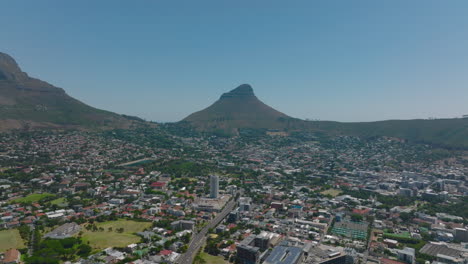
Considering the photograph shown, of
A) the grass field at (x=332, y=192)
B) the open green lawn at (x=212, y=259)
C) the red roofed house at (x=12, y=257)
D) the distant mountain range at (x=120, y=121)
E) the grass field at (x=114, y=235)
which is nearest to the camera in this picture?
the red roofed house at (x=12, y=257)

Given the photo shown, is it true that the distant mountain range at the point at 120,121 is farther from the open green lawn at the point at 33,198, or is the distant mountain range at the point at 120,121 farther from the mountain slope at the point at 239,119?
the open green lawn at the point at 33,198

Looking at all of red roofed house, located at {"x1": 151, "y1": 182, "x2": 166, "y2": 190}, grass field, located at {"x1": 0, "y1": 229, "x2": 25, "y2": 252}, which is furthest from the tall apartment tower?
grass field, located at {"x1": 0, "y1": 229, "x2": 25, "y2": 252}

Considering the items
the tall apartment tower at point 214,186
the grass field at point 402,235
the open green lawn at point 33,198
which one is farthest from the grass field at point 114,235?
the grass field at point 402,235

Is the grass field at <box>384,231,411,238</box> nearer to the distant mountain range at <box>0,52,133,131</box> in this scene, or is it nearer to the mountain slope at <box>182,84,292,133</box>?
the mountain slope at <box>182,84,292,133</box>

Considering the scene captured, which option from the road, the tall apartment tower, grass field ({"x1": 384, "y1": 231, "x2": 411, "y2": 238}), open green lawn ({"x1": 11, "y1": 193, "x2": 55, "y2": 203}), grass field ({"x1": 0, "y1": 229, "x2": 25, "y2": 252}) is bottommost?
the road

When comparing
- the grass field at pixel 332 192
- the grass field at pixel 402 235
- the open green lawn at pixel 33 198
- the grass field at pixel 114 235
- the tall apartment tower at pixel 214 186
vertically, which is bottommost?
the grass field at pixel 114 235

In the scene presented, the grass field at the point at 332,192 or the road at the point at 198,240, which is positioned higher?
the grass field at the point at 332,192

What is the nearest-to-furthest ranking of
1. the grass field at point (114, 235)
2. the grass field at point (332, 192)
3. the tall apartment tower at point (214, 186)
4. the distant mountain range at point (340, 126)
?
the grass field at point (114, 235)
the tall apartment tower at point (214, 186)
the grass field at point (332, 192)
the distant mountain range at point (340, 126)
